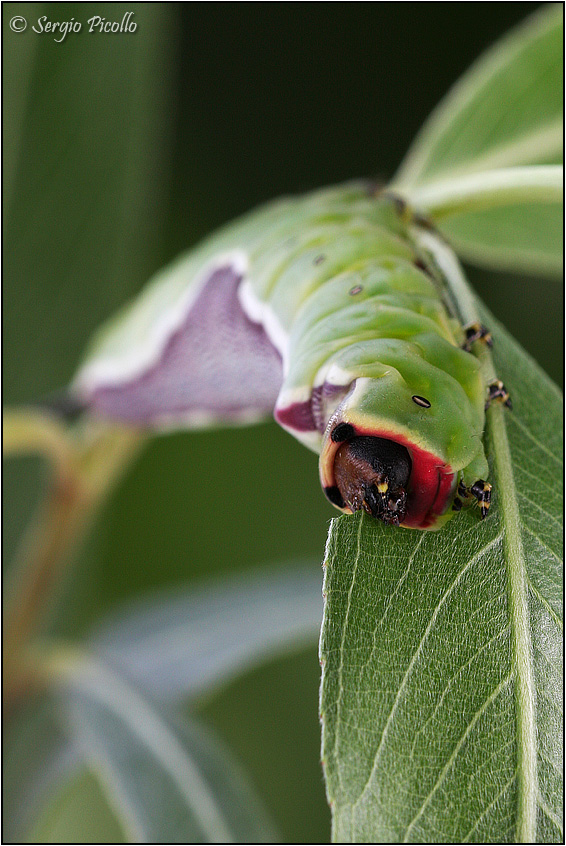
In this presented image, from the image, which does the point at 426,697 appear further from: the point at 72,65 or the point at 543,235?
the point at 72,65

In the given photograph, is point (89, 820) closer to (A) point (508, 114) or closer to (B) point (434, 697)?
(B) point (434, 697)

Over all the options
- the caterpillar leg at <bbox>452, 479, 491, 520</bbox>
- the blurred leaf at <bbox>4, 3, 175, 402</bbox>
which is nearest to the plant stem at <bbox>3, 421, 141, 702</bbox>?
the blurred leaf at <bbox>4, 3, 175, 402</bbox>

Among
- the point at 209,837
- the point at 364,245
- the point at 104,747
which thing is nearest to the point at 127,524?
the point at 104,747

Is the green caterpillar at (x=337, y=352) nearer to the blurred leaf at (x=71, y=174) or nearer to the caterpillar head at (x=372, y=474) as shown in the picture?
the caterpillar head at (x=372, y=474)

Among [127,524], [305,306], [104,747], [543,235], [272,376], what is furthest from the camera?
[127,524]

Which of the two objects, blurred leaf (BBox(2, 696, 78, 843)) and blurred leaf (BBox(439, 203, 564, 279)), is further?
blurred leaf (BBox(2, 696, 78, 843))

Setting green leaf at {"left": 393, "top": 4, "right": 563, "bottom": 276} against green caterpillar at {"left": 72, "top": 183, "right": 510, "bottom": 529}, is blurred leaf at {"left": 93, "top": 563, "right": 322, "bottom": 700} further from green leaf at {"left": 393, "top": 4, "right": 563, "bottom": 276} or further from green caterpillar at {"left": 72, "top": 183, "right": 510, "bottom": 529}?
green leaf at {"left": 393, "top": 4, "right": 563, "bottom": 276}

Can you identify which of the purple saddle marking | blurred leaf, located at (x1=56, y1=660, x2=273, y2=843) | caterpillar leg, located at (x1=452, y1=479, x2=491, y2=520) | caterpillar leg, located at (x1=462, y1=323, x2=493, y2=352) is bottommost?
blurred leaf, located at (x1=56, y1=660, x2=273, y2=843)
